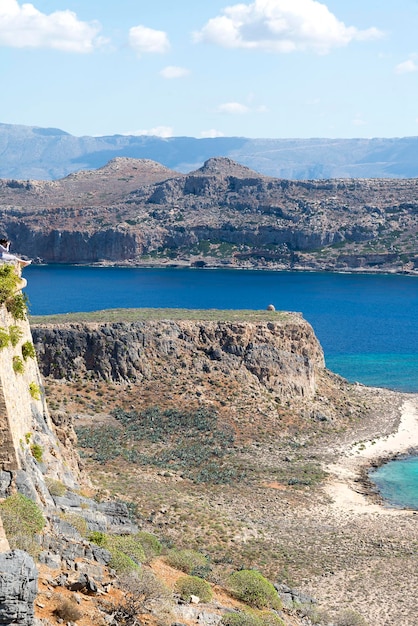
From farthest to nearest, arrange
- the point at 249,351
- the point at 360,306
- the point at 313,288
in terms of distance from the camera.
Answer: the point at 313,288
the point at 360,306
the point at 249,351

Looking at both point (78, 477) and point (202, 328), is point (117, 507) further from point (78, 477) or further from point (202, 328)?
point (202, 328)

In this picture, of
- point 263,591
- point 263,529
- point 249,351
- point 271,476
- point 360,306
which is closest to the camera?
point 263,591

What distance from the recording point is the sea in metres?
101

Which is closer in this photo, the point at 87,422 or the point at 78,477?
the point at 78,477

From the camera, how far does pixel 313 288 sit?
629 feet

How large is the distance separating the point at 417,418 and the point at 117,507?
46.6m

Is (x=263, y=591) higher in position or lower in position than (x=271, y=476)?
higher

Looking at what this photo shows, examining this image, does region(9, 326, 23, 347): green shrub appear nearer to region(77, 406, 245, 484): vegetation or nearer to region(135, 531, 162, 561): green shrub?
region(135, 531, 162, 561): green shrub

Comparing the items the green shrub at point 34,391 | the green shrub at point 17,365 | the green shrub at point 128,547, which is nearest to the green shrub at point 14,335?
the green shrub at point 17,365

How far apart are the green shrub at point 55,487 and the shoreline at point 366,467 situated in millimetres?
24120

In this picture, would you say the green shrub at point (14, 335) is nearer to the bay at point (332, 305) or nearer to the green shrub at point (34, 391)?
the green shrub at point (34, 391)

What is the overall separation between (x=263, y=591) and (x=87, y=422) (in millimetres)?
32293

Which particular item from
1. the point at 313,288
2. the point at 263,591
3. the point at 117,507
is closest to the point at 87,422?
the point at 117,507

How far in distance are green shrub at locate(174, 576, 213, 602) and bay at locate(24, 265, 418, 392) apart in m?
64.2
